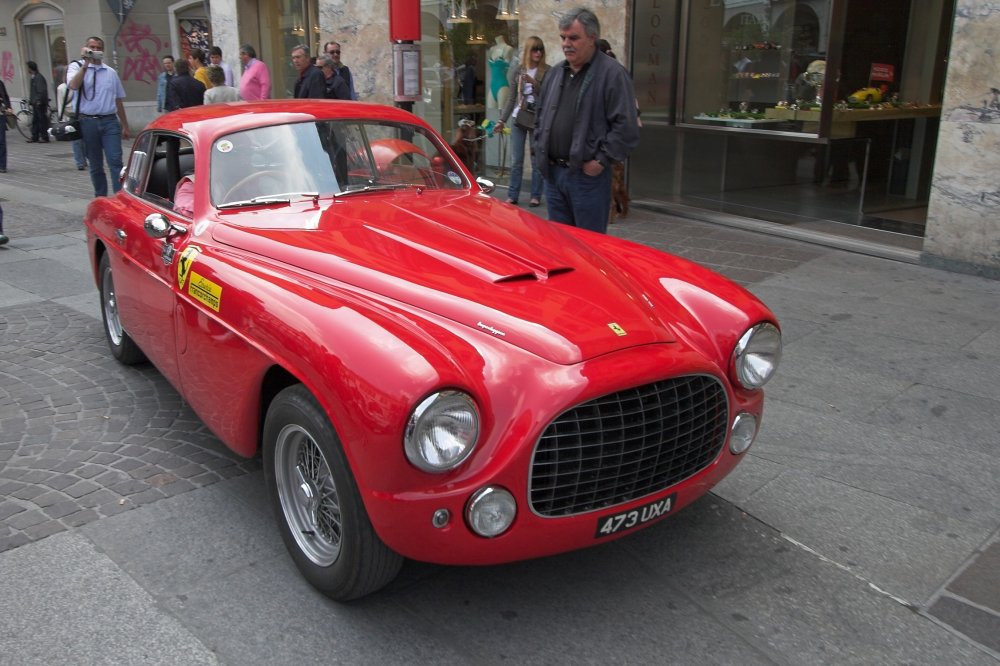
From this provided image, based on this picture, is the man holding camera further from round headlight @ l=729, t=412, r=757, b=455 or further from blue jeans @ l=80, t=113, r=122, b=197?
round headlight @ l=729, t=412, r=757, b=455

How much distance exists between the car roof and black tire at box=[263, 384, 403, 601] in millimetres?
1716

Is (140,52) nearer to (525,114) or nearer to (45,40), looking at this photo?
(45,40)

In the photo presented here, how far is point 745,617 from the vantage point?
286cm

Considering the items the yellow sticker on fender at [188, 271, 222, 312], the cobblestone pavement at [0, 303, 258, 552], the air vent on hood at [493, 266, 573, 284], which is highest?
the air vent on hood at [493, 266, 573, 284]

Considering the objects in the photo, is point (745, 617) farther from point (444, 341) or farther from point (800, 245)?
point (800, 245)

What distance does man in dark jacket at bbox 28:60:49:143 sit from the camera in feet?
62.2

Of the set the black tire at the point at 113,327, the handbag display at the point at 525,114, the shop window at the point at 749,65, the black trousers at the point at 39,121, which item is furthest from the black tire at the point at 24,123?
the black tire at the point at 113,327

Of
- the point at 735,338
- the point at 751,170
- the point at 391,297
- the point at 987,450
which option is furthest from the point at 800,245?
the point at 391,297

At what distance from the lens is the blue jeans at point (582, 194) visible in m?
5.65

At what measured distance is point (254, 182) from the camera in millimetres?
3922

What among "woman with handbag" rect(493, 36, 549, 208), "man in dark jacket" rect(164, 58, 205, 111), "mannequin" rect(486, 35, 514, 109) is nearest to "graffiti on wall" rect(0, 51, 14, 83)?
"man in dark jacket" rect(164, 58, 205, 111)

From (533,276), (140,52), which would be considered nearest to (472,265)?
(533,276)

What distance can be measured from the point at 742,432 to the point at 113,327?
3.88 m

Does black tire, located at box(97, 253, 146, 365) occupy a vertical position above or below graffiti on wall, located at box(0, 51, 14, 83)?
below
